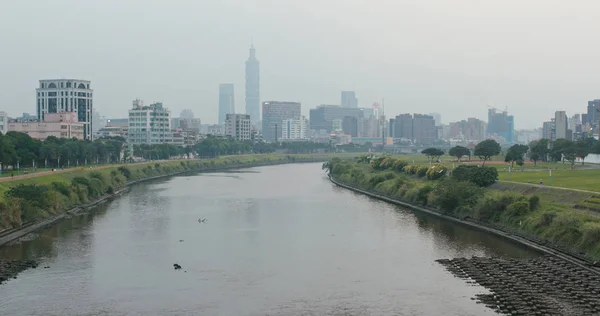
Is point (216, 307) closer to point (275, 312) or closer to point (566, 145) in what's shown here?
point (275, 312)

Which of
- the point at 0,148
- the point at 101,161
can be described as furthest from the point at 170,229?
the point at 101,161

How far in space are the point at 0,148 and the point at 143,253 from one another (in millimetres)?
30386

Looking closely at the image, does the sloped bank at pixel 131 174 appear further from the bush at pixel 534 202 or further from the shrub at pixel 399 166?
the shrub at pixel 399 166

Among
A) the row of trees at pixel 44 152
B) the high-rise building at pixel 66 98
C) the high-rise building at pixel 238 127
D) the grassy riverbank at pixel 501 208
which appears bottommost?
the grassy riverbank at pixel 501 208

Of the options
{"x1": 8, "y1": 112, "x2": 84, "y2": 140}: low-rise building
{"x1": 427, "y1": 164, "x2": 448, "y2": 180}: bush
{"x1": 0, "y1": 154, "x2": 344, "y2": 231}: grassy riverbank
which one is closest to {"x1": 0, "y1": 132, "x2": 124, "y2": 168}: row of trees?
{"x1": 0, "y1": 154, "x2": 344, "y2": 231}: grassy riverbank

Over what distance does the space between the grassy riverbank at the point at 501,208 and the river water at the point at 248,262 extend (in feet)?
4.87

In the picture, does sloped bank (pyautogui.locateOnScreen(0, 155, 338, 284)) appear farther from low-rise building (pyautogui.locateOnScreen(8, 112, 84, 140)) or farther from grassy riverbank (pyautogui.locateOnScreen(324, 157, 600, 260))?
grassy riverbank (pyautogui.locateOnScreen(324, 157, 600, 260))

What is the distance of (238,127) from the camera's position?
17112cm

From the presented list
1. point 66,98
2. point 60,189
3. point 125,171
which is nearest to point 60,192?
point 60,189

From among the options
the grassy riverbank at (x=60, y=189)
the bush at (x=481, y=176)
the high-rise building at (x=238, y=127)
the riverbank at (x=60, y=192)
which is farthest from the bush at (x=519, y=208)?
the high-rise building at (x=238, y=127)

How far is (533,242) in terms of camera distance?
3278 centimetres

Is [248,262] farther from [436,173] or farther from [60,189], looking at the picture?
[436,173]

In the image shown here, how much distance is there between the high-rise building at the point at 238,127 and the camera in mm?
171000

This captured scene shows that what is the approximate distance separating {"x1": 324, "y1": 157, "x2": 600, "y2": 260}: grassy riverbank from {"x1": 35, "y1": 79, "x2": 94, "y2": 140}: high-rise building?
279 feet
